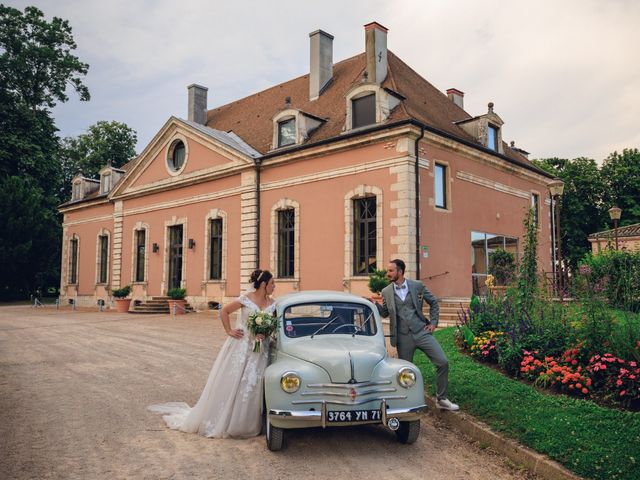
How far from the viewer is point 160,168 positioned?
25844 mm

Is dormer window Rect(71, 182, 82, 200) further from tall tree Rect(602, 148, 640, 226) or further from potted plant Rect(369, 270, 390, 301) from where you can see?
tall tree Rect(602, 148, 640, 226)

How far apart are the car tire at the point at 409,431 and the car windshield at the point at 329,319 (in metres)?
1.07

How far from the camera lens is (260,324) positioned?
582cm

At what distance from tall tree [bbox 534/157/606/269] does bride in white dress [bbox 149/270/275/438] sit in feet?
121

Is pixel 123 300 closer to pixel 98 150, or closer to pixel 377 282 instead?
pixel 377 282

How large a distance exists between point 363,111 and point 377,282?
20.4 feet

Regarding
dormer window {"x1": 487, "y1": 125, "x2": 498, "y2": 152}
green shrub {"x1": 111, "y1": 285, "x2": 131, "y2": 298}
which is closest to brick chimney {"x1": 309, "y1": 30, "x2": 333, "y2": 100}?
dormer window {"x1": 487, "y1": 125, "x2": 498, "y2": 152}

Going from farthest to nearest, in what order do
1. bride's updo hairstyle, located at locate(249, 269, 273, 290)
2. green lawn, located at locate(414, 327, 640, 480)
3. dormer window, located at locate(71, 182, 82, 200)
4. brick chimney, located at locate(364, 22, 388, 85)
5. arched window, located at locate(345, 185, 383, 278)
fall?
1. dormer window, located at locate(71, 182, 82, 200)
2. brick chimney, located at locate(364, 22, 388, 85)
3. arched window, located at locate(345, 185, 383, 278)
4. bride's updo hairstyle, located at locate(249, 269, 273, 290)
5. green lawn, located at locate(414, 327, 640, 480)

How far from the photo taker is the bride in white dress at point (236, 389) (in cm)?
573

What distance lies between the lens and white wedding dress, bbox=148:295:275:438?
5727 millimetres

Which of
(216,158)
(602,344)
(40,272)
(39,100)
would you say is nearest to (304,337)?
(602,344)

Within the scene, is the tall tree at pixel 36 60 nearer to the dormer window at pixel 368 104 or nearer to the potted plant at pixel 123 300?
the potted plant at pixel 123 300

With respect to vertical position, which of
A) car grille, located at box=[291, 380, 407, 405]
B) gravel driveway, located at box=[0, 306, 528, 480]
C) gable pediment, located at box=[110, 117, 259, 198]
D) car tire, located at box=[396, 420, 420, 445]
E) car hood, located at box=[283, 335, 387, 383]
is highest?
gable pediment, located at box=[110, 117, 259, 198]

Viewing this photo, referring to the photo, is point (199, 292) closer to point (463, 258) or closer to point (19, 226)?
point (463, 258)
